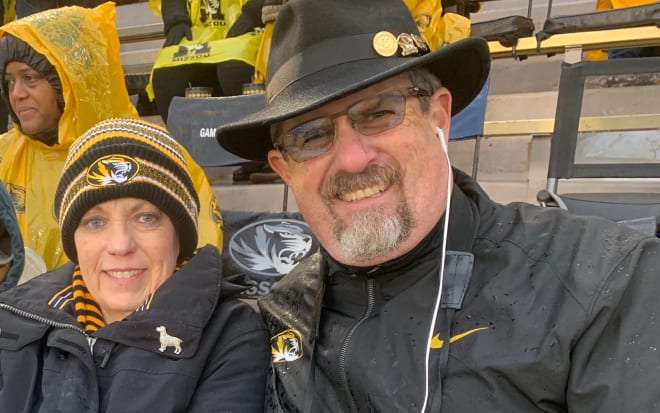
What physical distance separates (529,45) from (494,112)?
0.59m

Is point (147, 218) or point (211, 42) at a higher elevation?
point (211, 42)

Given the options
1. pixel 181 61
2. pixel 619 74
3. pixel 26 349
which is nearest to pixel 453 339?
pixel 26 349

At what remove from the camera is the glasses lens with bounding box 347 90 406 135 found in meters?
1.35

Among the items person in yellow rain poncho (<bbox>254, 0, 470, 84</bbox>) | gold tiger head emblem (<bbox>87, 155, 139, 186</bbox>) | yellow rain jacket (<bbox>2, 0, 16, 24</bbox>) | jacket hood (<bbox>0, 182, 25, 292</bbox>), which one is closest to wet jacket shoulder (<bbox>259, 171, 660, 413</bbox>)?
gold tiger head emblem (<bbox>87, 155, 139, 186</bbox>)

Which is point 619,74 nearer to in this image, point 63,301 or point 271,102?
point 271,102

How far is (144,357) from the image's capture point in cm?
145

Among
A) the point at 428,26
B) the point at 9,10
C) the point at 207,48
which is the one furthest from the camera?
the point at 9,10

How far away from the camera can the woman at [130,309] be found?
1430 mm

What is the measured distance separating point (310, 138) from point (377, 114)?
0.16 m

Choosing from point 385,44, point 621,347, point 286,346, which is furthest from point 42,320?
point 621,347

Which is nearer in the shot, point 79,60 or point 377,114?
point 377,114

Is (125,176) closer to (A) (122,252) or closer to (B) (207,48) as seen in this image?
(A) (122,252)

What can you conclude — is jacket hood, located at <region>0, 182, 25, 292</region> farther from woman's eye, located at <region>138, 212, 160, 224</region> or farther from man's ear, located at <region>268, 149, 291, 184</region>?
man's ear, located at <region>268, 149, 291, 184</region>

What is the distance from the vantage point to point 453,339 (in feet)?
4.08
